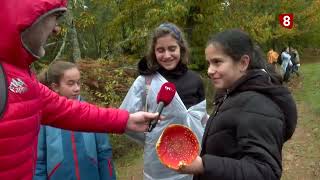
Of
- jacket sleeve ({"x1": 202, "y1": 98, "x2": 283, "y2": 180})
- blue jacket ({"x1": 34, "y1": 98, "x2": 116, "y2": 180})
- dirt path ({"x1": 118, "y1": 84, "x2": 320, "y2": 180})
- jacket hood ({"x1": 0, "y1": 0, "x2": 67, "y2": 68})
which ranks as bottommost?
dirt path ({"x1": 118, "y1": 84, "x2": 320, "y2": 180})

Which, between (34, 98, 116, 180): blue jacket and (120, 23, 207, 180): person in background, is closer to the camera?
(34, 98, 116, 180): blue jacket

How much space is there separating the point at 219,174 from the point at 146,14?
9.05 meters

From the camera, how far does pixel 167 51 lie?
367 centimetres

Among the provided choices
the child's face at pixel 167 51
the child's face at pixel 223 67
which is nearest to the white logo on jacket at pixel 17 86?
the child's face at pixel 223 67

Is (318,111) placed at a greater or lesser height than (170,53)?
lesser

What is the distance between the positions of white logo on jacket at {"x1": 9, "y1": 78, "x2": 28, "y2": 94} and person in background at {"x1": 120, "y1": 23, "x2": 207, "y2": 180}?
148 centimetres

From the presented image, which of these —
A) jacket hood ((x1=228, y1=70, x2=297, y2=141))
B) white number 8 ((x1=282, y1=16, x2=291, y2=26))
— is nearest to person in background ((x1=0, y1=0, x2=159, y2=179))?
jacket hood ((x1=228, y1=70, x2=297, y2=141))

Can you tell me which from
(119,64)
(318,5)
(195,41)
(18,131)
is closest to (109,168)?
(18,131)

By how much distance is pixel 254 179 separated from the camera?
7.02 feet

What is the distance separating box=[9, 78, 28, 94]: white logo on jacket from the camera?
2133 mm

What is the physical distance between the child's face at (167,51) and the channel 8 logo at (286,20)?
82.8ft

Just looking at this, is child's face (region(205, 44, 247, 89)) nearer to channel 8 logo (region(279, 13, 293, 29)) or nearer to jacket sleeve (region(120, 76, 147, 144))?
jacket sleeve (region(120, 76, 147, 144))

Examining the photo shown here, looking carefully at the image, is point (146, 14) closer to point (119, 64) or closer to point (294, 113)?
point (119, 64)

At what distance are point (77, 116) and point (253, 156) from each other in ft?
3.86
